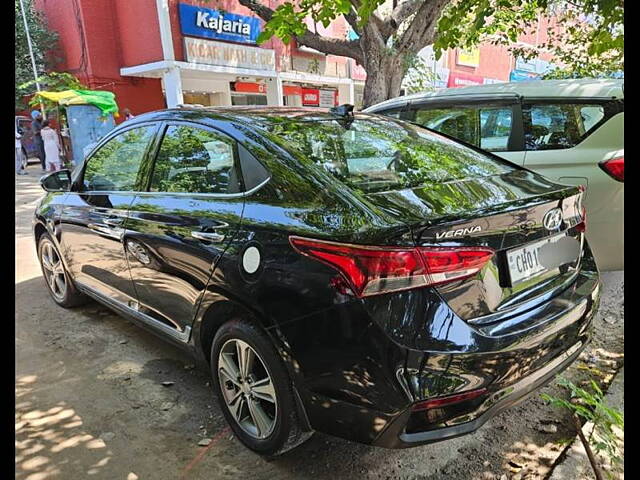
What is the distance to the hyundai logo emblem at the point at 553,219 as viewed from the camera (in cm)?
207

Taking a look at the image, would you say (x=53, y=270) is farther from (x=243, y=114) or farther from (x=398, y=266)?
(x=398, y=266)

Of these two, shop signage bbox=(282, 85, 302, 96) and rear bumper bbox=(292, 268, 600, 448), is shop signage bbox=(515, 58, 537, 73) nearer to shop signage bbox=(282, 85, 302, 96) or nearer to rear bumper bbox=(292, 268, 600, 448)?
shop signage bbox=(282, 85, 302, 96)

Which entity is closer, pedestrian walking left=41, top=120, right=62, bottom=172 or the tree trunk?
A: the tree trunk

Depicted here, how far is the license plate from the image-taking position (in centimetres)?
192

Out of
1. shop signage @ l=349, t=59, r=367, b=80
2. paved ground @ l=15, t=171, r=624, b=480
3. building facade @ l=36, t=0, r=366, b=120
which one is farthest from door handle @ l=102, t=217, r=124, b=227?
shop signage @ l=349, t=59, r=367, b=80

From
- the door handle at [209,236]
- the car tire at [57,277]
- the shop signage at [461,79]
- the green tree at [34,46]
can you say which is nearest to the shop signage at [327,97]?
the shop signage at [461,79]

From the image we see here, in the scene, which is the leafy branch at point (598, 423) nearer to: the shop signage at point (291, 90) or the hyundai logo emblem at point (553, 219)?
the hyundai logo emblem at point (553, 219)

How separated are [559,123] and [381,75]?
6.61 m

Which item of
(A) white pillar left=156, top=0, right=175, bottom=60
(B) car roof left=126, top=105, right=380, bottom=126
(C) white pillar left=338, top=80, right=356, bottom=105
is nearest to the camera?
(B) car roof left=126, top=105, right=380, bottom=126

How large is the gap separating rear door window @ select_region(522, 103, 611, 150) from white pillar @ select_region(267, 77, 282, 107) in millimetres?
14328

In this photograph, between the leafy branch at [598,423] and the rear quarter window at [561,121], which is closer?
the leafy branch at [598,423]

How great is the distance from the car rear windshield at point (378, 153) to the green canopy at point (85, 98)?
1162 cm

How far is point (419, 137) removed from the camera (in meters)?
2.80

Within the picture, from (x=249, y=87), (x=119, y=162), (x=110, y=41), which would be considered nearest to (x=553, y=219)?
(x=119, y=162)
